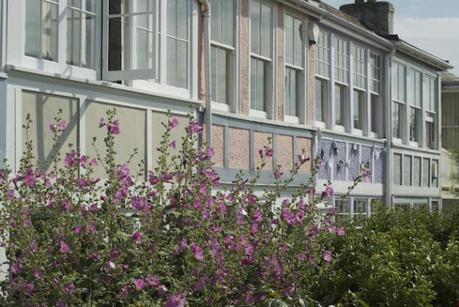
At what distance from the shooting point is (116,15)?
11633 millimetres

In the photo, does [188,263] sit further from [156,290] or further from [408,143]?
[408,143]

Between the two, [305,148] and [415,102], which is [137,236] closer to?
[305,148]

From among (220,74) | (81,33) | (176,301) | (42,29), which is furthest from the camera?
(220,74)

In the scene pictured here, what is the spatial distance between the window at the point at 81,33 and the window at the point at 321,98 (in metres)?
8.01

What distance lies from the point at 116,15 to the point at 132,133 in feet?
5.00

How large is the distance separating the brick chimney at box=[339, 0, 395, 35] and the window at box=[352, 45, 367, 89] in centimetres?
245

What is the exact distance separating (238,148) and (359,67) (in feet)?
22.9

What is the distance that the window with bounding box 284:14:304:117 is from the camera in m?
17.1

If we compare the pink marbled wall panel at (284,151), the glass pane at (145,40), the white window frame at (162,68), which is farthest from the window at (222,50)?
the glass pane at (145,40)

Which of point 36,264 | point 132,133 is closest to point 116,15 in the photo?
point 132,133

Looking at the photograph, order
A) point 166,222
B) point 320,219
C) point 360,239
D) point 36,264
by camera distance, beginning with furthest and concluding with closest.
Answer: point 360,239 → point 320,219 → point 166,222 → point 36,264

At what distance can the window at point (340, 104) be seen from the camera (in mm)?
19766

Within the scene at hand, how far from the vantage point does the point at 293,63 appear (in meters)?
17.3

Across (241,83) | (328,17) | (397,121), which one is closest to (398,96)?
(397,121)
